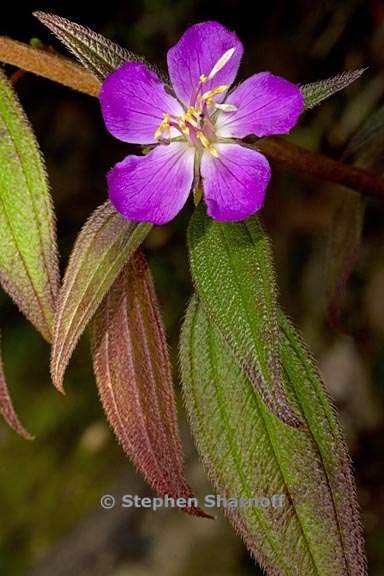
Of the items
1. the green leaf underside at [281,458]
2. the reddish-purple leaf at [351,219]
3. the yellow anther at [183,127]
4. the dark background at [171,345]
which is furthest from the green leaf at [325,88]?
the dark background at [171,345]

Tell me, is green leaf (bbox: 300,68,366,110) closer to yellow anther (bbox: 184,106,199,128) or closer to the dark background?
yellow anther (bbox: 184,106,199,128)

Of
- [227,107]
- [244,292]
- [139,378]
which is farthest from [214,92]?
[139,378]

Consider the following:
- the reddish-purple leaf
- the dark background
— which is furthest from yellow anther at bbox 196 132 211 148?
the dark background

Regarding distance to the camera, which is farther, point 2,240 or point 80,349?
point 80,349

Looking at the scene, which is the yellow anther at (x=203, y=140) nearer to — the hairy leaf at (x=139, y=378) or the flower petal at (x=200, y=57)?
the flower petal at (x=200, y=57)

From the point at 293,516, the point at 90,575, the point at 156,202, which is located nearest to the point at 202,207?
the point at 156,202

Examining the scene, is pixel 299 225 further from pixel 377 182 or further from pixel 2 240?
pixel 2 240

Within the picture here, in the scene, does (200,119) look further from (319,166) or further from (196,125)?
(319,166)
